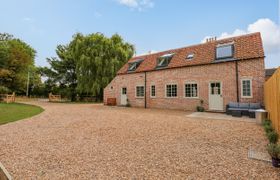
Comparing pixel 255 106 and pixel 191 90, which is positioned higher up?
pixel 191 90

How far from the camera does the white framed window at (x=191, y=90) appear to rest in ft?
42.8

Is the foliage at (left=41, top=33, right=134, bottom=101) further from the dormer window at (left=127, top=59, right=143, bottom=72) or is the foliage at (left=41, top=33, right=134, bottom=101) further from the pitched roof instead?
the pitched roof

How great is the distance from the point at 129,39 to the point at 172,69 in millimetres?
13818

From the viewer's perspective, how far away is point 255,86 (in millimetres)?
10633

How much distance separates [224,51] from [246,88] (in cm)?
315

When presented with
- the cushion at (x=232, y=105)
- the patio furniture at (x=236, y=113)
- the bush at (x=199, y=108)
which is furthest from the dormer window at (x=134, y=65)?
the patio furniture at (x=236, y=113)

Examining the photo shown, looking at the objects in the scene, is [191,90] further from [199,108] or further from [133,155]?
[133,155]

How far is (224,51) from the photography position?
1238 centimetres

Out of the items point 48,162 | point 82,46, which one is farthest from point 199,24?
point 82,46

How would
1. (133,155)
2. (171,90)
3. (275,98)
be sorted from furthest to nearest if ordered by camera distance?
(171,90)
(275,98)
(133,155)

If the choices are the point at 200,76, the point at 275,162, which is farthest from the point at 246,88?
the point at 275,162

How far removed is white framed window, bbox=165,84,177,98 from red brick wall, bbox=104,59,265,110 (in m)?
0.29

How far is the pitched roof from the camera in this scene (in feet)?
37.1

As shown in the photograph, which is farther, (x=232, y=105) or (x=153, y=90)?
(x=153, y=90)
